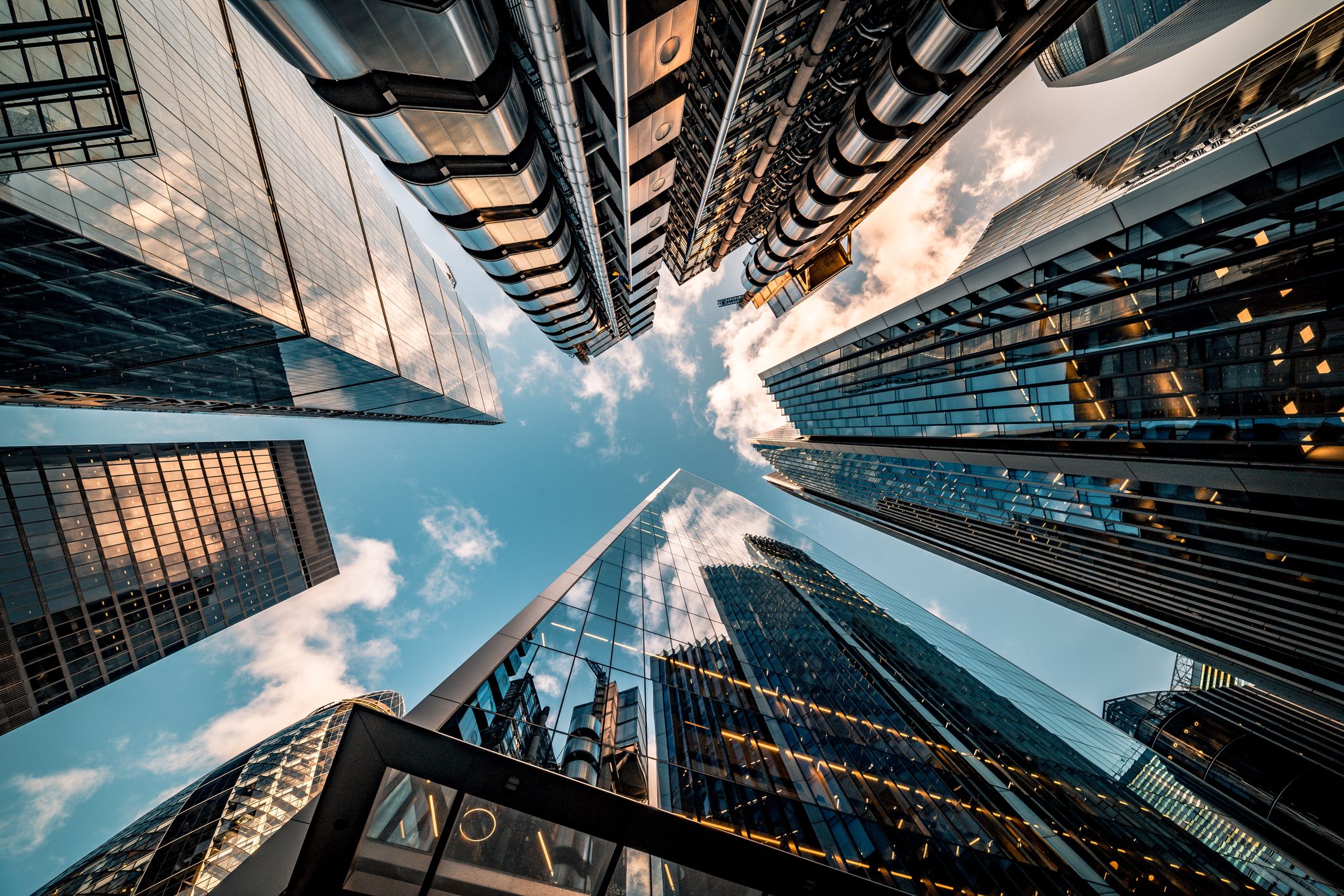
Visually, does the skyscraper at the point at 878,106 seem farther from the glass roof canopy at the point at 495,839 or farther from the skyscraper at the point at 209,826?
the skyscraper at the point at 209,826

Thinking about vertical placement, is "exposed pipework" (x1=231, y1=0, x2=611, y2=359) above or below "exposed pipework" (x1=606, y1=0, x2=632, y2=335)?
above

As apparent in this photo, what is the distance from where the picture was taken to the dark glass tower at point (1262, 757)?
3172cm

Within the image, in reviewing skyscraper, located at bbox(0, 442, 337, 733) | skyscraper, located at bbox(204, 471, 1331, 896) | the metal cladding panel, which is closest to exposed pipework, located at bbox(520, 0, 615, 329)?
the metal cladding panel

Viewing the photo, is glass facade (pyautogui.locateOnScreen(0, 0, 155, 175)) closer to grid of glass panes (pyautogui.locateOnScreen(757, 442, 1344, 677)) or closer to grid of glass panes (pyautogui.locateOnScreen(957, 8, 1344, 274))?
grid of glass panes (pyautogui.locateOnScreen(957, 8, 1344, 274))

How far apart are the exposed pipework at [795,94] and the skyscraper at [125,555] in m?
74.9

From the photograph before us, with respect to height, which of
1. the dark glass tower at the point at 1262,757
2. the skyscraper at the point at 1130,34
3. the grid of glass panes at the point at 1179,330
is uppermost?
the skyscraper at the point at 1130,34

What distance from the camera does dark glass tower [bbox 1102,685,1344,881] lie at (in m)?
31.7

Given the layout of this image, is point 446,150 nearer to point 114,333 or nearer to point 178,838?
point 114,333

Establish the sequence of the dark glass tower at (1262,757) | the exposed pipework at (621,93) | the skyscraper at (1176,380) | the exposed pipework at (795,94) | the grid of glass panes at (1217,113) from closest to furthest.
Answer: the exposed pipework at (621,93) → the skyscraper at (1176,380) → the grid of glass panes at (1217,113) → the exposed pipework at (795,94) → the dark glass tower at (1262,757)

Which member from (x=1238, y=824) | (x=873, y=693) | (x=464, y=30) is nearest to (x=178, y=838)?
(x=873, y=693)

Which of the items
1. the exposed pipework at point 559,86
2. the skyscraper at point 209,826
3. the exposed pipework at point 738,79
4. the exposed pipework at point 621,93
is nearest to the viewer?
the exposed pipework at point 559,86

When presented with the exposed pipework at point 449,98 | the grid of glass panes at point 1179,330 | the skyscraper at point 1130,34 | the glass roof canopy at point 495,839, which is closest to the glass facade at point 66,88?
the exposed pipework at point 449,98

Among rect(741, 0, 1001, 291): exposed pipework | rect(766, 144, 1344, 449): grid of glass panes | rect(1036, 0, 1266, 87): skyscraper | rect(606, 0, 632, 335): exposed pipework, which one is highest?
rect(1036, 0, 1266, 87): skyscraper

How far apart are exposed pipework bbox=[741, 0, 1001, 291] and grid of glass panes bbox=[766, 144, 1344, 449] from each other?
27.2 feet
